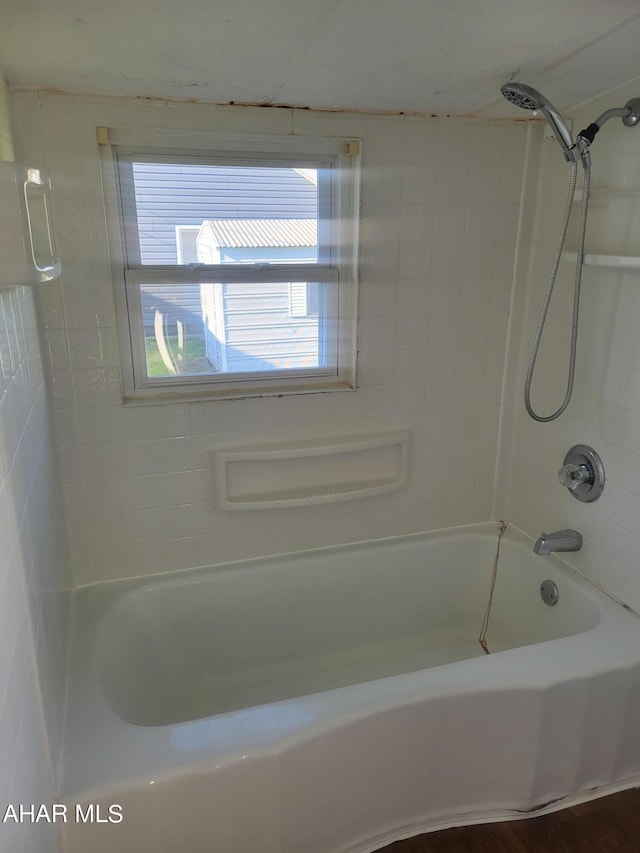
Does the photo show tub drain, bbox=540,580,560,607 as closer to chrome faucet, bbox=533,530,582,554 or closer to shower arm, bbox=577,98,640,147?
chrome faucet, bbox=533,530,582,554

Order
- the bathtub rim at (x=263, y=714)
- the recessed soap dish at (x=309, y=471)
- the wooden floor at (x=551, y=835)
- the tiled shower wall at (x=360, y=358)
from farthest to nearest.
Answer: the recessed soap dish at (x=309, y=471), the tiled shower wall at (x=360, y=358), the wooden floor at (x=551, y=835), the bathtub rim at (x=263, y=714)

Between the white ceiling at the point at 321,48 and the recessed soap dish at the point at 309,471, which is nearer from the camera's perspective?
the white ceiling at the point at 321,48

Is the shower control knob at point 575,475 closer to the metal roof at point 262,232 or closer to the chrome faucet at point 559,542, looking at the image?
the chrome faucet at point 559,542

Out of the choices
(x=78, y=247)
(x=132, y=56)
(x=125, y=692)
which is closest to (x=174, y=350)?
(x=78, y=247)

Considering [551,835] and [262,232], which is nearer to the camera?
[551,835]

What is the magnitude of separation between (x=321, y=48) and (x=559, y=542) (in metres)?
1.57

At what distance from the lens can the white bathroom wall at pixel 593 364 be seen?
1639 mm

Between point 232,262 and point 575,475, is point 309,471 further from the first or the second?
point 575,475

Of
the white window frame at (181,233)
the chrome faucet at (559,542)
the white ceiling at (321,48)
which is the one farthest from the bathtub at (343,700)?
the white ceiling at (321,48)

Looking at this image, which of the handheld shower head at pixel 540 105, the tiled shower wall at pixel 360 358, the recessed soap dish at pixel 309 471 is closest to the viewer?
the handheld shower head at pixel 540 105

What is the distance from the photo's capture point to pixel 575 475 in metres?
1.82

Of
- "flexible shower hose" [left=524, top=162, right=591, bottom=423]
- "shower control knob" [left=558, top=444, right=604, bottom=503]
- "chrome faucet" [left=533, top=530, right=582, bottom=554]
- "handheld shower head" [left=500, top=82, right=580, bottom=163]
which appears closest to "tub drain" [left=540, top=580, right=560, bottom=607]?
"chrome faucet" [left=533, top=530, right=582, bottom=554]

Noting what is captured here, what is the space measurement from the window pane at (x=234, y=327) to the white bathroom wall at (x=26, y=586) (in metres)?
0.39

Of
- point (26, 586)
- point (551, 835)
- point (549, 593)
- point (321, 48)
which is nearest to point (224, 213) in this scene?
point (321, 48)
